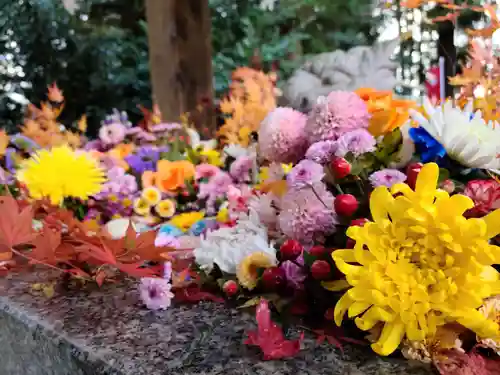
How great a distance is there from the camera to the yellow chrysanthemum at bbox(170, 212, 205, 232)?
1.12 m

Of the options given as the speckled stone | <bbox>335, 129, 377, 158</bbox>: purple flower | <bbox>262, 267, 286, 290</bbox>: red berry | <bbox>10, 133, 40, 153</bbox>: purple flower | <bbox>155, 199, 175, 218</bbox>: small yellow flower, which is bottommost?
<bbox>155, 199, 175, 218</bbox>: small yellow flower

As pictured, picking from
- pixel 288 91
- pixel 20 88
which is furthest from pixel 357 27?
pixel 288 91

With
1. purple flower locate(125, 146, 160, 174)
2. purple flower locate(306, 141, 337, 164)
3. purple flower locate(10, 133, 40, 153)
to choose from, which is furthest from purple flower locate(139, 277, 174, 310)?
purple flower locate(10, 133, 40, 153)

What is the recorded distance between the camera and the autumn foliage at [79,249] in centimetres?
67

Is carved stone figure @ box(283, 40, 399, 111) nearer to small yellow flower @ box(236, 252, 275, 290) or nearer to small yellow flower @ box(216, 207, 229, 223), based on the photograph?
small yellow flower @ box(236, 252, 275, 290)

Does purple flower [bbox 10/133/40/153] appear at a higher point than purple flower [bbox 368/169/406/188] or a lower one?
lower

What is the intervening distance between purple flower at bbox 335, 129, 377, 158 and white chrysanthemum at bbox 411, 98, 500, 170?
0.26ft

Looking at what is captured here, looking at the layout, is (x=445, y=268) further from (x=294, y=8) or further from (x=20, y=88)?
(x=294, y=8)

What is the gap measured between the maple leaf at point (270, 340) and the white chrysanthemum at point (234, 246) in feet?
0.36

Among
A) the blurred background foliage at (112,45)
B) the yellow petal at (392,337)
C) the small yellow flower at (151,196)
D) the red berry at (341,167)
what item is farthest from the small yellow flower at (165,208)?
the blurred background foliage at (112,45)

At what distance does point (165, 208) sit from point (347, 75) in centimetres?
62

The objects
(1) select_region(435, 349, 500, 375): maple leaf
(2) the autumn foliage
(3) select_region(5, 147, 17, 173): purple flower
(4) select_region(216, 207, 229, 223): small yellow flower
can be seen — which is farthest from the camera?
(3) select_region(5, 147, 17, 173): purple flower

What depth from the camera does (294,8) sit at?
3684 mm

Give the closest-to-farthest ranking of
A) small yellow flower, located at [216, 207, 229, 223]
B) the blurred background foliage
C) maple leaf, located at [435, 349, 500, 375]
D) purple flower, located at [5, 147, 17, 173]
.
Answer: maple leaf, located at [435, 349, 500, 375] < small yellow flower, located at [216, 207, 229, 223] < purple flower, located at [5, 147, 17, 173] < the blurred background foliage
